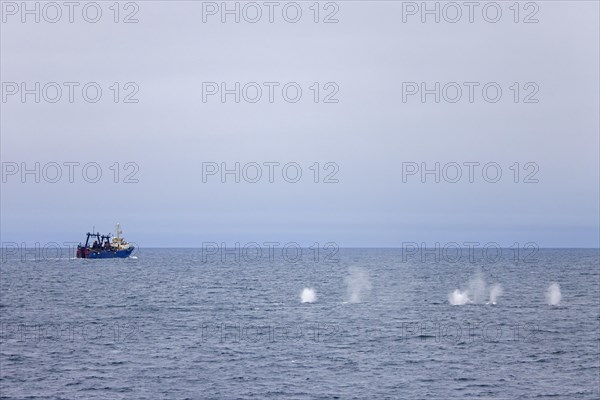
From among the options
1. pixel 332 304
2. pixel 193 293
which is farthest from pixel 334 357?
pixel 193 293

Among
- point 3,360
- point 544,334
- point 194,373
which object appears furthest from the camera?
point 544,334

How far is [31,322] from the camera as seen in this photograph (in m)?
83.8

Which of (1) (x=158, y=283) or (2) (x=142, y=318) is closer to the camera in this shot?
(2) (x=142, y=318)

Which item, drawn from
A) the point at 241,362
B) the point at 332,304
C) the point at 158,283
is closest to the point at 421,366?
the point at 241,362

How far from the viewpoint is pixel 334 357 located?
63344mm

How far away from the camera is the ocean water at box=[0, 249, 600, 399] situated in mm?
53094

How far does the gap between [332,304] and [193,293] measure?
101 ft

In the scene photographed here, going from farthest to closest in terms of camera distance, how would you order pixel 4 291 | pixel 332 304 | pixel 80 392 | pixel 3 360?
pixel 4 291, pixel 332 304, pixel 3 360, pixel 80 392

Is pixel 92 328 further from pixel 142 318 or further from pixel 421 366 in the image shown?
pixel 421 366

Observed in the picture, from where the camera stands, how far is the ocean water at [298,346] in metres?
53.1

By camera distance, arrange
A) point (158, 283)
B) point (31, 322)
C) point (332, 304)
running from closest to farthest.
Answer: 1. point (31, 322)
2. point (332, 304)
3. point (158, 283)

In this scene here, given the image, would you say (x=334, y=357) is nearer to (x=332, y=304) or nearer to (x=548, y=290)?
(x=332, y=304)

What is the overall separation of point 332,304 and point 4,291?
192ft

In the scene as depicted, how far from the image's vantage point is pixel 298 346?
2702 inches
